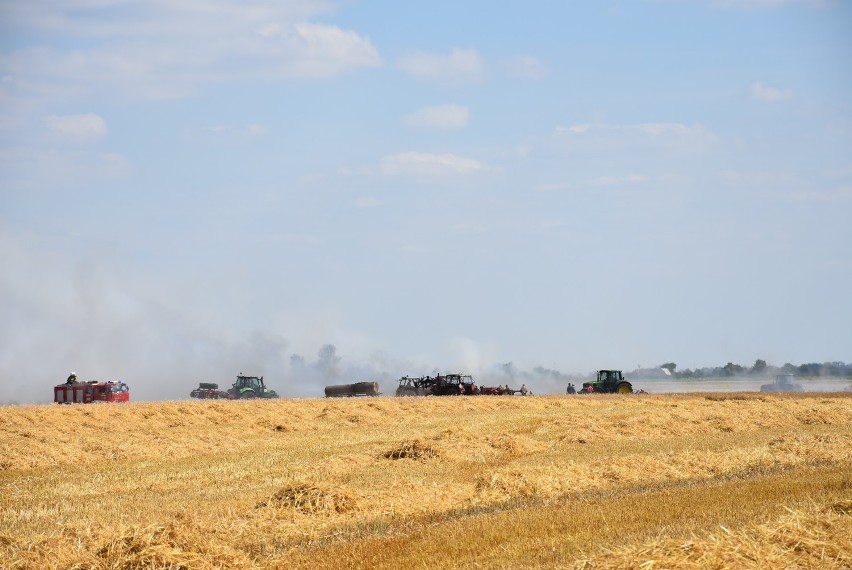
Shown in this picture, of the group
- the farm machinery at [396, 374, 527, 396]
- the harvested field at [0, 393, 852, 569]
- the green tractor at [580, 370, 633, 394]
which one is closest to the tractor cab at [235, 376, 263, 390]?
the farm machinery at [396, 374, 527, 396]

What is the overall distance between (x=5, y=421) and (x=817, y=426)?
27.7 metres

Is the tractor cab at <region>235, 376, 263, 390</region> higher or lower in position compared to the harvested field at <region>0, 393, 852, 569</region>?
higher

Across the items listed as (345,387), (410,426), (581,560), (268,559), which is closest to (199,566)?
(268,559)

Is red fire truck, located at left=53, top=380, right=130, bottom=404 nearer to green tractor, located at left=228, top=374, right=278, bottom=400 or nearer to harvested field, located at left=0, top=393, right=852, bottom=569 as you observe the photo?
green tractor, located at left=228, top=374, right=278, bottom=400

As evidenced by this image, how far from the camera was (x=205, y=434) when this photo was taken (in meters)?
28.9

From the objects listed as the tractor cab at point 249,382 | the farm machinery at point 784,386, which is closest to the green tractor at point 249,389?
the tractor cab at point 249,382

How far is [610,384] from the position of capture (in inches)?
2749

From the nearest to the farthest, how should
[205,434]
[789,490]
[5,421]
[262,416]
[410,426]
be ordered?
[789,490]
[205,434]
[5,421]
[410,426]
[262,416]

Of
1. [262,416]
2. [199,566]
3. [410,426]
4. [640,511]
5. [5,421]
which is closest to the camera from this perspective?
[199,566]

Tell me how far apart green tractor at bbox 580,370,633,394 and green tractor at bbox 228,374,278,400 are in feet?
81.7

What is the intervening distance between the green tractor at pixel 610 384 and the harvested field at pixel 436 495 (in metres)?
36.5

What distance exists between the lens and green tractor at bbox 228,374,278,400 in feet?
229

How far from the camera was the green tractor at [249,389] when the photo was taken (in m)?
69.7

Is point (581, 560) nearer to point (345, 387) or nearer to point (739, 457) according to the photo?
point (739, 457)
